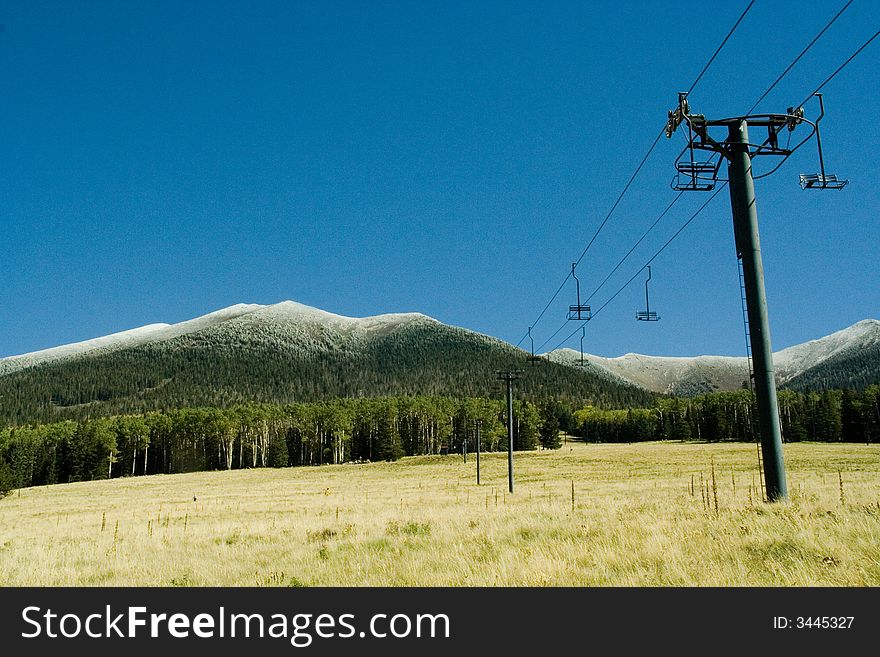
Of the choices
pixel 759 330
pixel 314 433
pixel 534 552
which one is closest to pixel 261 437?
pixel 314 433

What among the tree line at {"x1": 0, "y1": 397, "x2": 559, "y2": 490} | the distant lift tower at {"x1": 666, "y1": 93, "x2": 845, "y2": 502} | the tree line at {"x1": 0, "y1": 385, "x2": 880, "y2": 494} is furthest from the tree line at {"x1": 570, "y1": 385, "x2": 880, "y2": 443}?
the distant lift tower at {"x1": 666, "y1": 93, "x2": 845, "y2": 502}

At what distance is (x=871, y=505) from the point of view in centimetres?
1282

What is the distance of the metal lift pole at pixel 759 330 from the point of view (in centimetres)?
1434

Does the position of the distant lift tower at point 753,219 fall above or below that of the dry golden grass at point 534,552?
above

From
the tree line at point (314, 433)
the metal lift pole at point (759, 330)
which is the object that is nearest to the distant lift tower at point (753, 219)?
the metal lift pole at point (759, 330)

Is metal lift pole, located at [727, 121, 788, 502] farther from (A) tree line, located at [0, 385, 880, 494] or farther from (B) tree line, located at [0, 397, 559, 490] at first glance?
(B) tree line, located at [0, 397, 559, 490]

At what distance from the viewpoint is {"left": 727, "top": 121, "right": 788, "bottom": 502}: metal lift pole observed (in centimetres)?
1434

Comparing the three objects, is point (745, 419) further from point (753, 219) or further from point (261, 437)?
point (753, 219)

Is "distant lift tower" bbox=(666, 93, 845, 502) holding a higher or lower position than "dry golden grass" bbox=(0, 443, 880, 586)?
higher

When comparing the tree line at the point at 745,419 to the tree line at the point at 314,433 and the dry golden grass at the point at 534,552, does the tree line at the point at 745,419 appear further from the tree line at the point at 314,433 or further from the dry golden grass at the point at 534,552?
the dry golden grass at the point at 534,552

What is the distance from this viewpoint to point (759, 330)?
14477 millimetres
